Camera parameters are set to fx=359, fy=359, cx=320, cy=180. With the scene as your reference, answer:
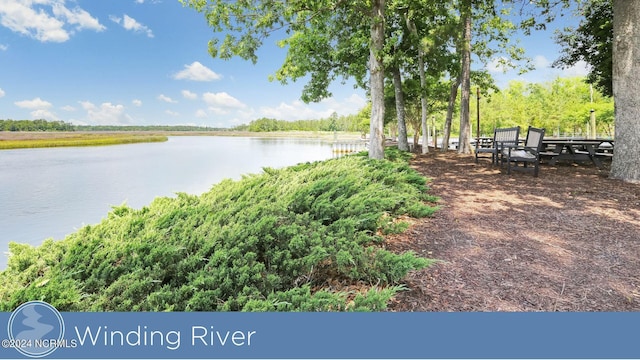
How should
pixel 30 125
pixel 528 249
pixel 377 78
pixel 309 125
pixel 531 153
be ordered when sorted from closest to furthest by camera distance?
pixel 528 249 → pixel 531 153 → pixel 377 78 → pixel 30 125 → pixel 309 125

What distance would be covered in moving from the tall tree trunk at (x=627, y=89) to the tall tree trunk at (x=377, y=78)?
4717mm

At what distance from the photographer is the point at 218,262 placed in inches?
99.8

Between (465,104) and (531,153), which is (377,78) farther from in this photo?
(465,104)

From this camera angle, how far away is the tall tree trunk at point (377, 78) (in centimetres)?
896

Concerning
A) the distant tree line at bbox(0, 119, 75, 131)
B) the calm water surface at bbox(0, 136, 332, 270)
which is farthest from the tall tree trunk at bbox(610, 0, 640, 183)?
the distant tree line at bbox(0, 119, 75, 131)

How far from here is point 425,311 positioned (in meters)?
2.36

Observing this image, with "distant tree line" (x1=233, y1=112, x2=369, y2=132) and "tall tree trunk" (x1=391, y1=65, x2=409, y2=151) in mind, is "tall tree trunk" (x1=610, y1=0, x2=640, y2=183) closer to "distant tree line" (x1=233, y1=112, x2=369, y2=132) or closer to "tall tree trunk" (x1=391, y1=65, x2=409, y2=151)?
"tall tree trunk" (x1=391, y1=65, x2=409, y2=151)

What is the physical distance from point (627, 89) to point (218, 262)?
8.18m

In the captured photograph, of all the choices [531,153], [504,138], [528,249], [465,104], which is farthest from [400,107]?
[528,249]

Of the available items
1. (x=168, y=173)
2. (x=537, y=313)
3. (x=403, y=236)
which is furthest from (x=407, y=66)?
(x=537, y=313)

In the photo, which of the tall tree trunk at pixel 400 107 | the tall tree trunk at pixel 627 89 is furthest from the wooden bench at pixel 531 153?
the tall tree trunk at pixel 400 107

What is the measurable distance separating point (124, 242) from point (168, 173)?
9.97 m

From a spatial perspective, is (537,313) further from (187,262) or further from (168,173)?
(168,173)

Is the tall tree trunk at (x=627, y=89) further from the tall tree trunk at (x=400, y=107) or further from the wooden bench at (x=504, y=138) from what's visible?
the tall tree trunk at (x=400, y=107)
